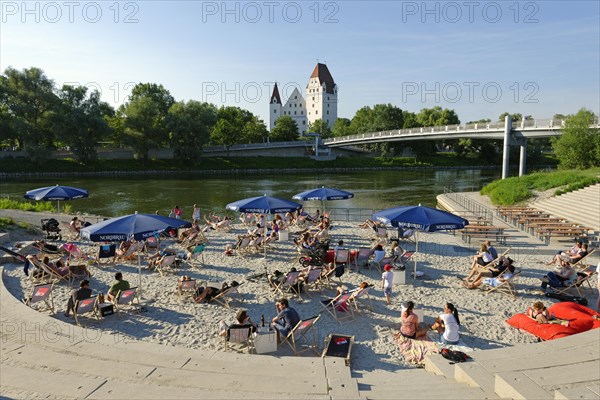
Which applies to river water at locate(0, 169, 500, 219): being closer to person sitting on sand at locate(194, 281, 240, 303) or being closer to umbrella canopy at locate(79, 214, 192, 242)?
umbrella canopy at locate(79, 214, 192, 242)

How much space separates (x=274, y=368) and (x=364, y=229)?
13.2 meters

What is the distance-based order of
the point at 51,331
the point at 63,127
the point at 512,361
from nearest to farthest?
1. the point at 512,361
2. the point at 51,331
3. the point at 63,127

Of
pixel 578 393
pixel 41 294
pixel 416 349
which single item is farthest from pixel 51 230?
pixel 578 393

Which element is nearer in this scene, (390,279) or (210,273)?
(390,279)

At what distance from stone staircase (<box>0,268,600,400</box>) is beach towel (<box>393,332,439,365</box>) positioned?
410 mm

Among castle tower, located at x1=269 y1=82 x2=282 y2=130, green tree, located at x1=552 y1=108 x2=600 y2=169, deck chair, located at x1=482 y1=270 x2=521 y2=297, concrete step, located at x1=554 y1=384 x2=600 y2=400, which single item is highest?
castle tower, located at x1=269 y1=82 x2=282 y2=130

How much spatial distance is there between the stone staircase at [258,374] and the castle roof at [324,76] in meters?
161

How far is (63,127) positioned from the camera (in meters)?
59.4

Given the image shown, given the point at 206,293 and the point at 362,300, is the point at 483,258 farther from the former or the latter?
the point at 206,293

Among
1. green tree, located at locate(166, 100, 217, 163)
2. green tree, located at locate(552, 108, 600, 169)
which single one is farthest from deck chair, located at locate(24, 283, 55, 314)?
green tree, located at locate(166, 100, 217, 163)

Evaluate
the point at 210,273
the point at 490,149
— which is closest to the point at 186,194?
the point at 210,273

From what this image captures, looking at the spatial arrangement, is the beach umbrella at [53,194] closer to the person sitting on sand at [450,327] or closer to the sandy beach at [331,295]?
the sandy beach at [331,295]

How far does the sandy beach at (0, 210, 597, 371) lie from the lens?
802 centimetres

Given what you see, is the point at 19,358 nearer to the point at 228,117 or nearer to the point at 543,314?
the point at 543,314
